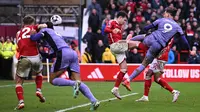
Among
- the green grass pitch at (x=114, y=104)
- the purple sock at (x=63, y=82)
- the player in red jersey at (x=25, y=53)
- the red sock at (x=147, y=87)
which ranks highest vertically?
the player in red jersey at (x=25, y=53)

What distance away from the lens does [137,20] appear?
2964cm

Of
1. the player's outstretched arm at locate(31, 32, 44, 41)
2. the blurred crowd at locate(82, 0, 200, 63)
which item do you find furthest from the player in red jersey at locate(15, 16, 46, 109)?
the blurred crowd at locate(82, 0, 200, 63)

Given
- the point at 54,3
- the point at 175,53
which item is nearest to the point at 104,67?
the point at 175,53

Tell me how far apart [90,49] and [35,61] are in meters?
15.2

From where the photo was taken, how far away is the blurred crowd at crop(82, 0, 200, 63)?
1104 inches

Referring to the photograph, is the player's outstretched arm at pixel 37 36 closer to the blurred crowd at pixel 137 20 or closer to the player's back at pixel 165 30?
the player's back at pixel 165 30

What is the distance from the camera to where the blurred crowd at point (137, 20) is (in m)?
28.0

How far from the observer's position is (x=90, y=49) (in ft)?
95.3

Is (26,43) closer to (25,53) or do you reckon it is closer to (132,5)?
(25,53)

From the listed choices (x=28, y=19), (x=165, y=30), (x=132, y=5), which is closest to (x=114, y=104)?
(x=165, y=30)

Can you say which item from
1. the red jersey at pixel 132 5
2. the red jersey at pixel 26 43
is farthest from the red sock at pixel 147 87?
the red jersey at pixel 132 5

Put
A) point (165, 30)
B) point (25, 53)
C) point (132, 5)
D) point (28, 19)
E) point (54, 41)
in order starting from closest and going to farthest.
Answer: point (54, 41) < point (25, 53) < point (28, 19) < point (165, 30) < point (132, 5)

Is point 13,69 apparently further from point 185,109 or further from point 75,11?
point 185,109

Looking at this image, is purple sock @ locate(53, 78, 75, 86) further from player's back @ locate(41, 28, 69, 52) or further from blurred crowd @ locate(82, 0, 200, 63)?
blurred crowd @ locate(82, 0, 200, 63)
